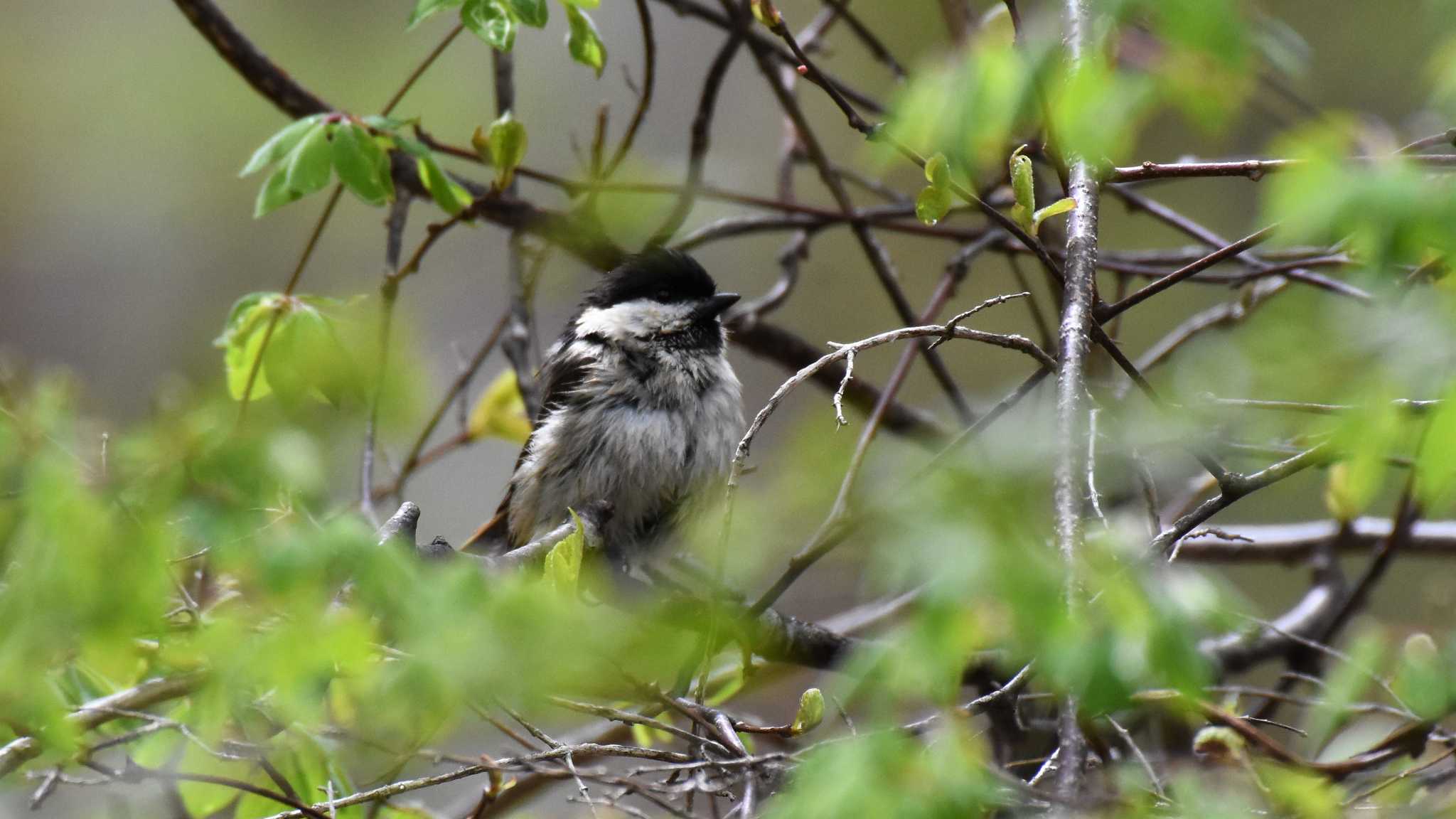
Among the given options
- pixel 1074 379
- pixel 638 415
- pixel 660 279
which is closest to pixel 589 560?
pixel 638 415

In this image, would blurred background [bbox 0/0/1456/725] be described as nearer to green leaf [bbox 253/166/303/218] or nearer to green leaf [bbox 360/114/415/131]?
green leaf [bbox 360/114/415/131]

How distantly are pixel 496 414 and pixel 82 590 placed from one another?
7.98ft

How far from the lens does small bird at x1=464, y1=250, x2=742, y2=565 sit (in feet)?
12.7

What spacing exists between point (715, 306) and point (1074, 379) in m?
2.48

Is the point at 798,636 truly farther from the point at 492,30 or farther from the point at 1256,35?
the point at 1256,35

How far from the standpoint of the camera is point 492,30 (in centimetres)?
261

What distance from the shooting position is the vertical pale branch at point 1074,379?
139cm

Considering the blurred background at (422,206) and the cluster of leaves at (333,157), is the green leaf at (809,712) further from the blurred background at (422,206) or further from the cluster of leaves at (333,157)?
the blurred background at (422,206)

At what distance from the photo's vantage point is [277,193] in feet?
9.33

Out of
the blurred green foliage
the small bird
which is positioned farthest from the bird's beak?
the blurred green foliage

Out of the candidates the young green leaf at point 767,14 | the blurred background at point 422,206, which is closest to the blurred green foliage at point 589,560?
the young green leaf at point 767,14

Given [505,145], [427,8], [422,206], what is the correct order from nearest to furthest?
1. [427,8]
2. [505,145]
3. [422,206]

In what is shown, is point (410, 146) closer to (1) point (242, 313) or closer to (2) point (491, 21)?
(2) point (491, 21)

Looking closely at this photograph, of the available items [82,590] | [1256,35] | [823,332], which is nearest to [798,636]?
[82,590]
